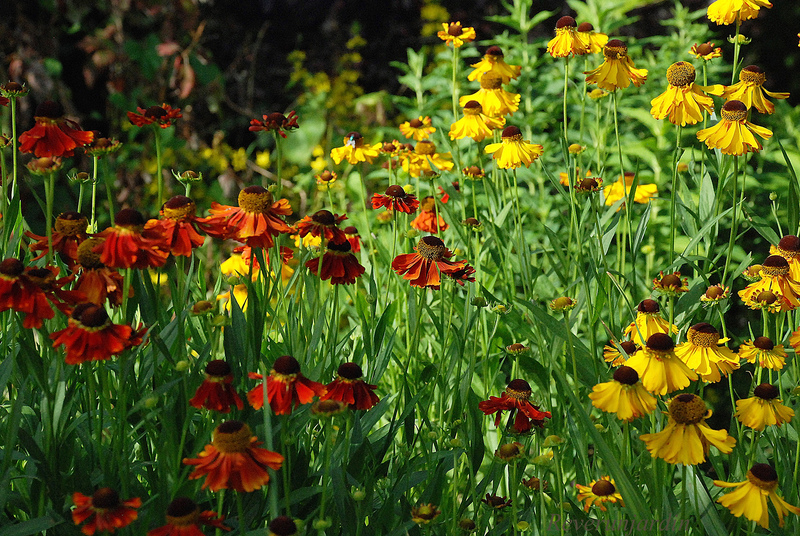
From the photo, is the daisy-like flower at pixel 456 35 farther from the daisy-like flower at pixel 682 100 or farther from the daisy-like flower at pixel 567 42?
the daisy-like flower at pixel 682 100

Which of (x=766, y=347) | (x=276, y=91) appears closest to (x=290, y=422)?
(x=766, y=347)

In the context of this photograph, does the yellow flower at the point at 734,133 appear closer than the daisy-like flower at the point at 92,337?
No

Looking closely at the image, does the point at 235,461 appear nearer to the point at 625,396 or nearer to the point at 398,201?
the point at 625,396

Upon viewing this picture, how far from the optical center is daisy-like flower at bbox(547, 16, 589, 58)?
1.61 meters

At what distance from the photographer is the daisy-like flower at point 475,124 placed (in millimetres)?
1873

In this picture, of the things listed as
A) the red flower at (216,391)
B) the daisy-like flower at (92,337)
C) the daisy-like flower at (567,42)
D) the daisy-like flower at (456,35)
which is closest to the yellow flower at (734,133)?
the daisy-like flower at (567,42)

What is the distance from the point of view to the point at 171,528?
887 millimetres

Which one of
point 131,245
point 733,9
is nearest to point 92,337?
point 131,245

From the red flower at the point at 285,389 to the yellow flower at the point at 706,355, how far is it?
58cm

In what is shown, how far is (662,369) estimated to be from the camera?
111 centimetres

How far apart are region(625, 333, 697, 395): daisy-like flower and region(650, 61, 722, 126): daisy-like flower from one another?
20.7 inches

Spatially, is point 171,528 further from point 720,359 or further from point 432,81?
point 432,81

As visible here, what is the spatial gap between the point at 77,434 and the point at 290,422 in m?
0.34

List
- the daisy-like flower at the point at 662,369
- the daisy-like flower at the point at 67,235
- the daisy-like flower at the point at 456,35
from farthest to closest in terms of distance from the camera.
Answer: the daisy-like flower at the point at 456,35
the daisy-like flower at the point at 67,235
the daisy-like flower at the point at 662,369
